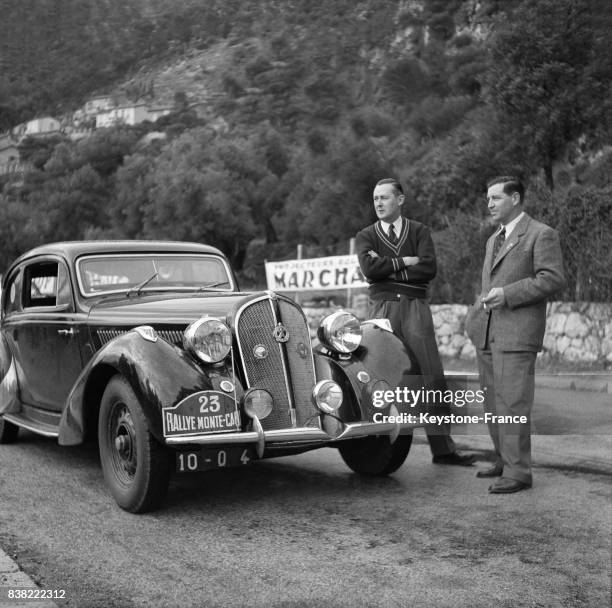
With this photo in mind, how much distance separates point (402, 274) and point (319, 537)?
2.17 m

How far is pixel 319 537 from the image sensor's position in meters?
3.86

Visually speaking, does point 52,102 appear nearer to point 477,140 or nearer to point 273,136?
point 477,140

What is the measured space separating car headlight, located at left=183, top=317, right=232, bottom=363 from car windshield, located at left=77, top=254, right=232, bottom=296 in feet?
4.76

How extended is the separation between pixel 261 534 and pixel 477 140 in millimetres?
18398

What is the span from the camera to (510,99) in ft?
58.5

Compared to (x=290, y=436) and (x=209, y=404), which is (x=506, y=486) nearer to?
(x=290, y=436)

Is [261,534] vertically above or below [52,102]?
below

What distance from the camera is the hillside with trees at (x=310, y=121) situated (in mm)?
16547

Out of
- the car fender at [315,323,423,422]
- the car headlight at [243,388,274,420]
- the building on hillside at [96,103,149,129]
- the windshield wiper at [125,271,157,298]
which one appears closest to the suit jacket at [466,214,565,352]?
the car fender at [315,323,423,422]

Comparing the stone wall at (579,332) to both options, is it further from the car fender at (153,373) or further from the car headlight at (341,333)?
the car fender at (153,373)

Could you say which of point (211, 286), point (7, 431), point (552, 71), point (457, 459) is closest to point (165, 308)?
point (211, 286)

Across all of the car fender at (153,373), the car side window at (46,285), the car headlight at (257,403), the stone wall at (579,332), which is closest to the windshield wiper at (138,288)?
the car side window at (46,285)

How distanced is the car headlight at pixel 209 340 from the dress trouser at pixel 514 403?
1.72m

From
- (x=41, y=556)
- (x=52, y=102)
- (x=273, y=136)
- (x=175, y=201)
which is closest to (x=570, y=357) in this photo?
(x=41, y=556)
